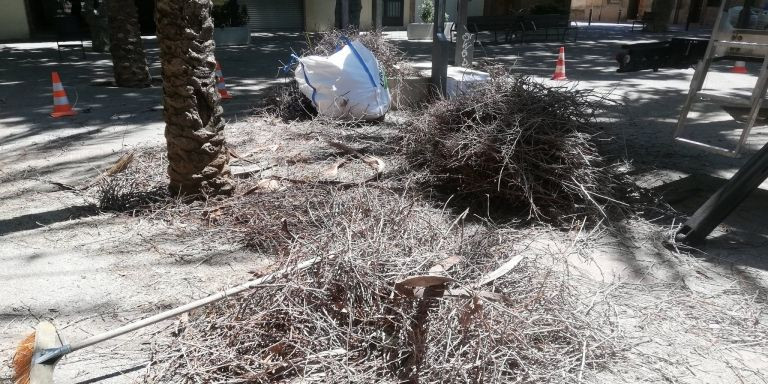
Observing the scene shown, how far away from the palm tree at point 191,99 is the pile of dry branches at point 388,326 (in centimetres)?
176

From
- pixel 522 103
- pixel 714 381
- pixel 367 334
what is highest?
pixel 522 103

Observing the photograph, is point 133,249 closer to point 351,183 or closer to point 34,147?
point 351,183

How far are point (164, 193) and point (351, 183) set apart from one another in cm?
159

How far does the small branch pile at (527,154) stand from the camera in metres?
4.09

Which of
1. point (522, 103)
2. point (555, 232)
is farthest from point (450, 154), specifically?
point (555, 232)

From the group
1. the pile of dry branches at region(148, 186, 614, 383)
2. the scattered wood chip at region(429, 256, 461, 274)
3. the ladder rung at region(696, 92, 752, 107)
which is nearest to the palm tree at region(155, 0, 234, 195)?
the pile of dry branches at region(148, 186, 614, 383)

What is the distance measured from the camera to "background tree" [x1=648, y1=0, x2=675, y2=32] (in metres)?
22.4

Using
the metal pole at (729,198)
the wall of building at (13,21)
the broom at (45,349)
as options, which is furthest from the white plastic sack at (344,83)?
the wall of building at (13,21)

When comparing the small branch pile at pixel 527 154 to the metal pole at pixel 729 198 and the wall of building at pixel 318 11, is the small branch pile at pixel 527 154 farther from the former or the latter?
the wall of building at pixel 318 11

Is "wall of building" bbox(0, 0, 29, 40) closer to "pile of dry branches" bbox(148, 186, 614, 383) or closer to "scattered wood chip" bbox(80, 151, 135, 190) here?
"scattered wood chip" bbox(80, 151, 135, 190)

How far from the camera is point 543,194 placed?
413 centimetres

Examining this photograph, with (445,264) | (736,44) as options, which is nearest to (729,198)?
(736,44)

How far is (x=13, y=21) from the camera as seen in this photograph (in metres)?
18.6

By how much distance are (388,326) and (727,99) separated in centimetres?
353
